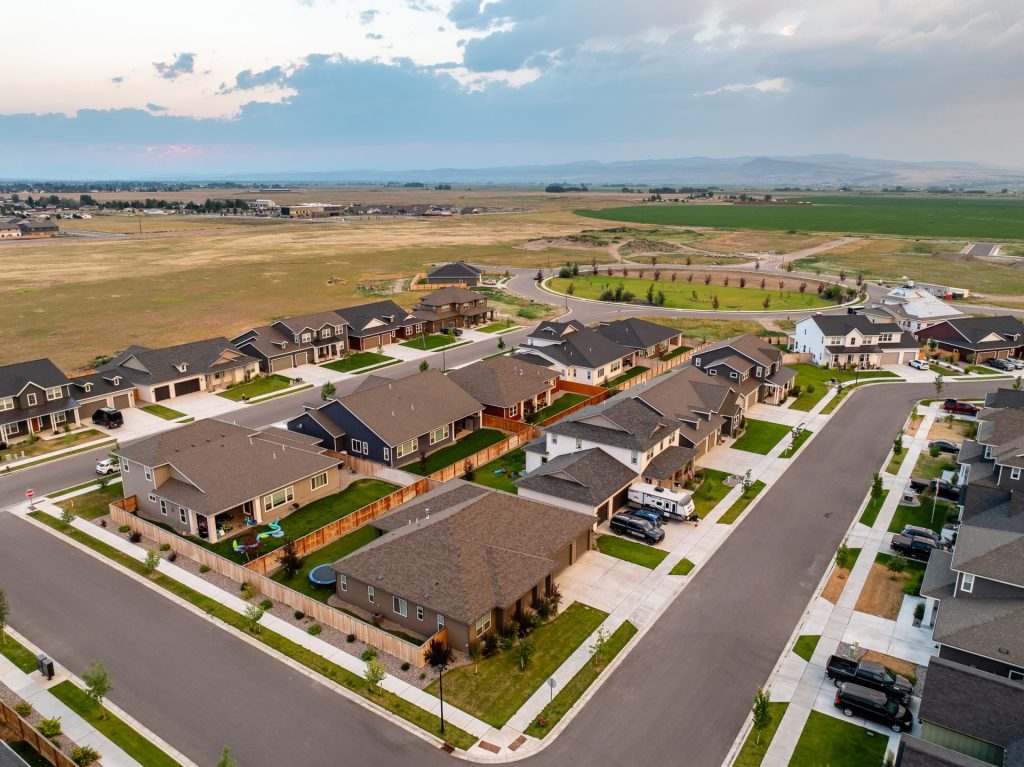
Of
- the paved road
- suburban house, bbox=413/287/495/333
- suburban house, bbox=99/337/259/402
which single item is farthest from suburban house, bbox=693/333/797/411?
suburban house, bbox=99/337/259/402

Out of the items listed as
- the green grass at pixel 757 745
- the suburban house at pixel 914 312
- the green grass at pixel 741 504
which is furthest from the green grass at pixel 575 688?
the suburban house at pixel 914 312

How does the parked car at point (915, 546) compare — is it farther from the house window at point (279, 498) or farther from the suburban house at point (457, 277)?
the suburban house at point (457, 277)

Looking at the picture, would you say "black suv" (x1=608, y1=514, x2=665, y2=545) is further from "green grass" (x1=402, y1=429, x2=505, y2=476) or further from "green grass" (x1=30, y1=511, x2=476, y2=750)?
"green grass" (x1=30, y1=511, x2=476, y2=750)

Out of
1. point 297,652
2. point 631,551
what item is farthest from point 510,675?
point 631,551

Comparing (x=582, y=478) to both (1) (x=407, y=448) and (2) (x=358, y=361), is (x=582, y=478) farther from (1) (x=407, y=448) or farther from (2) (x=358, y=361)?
(2) (x=358, y=361)

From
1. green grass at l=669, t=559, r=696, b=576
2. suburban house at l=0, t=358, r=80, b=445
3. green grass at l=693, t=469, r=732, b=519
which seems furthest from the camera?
suburban house at l=0, t=358, r=80, b=445

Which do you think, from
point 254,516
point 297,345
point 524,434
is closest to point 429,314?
point 297,345

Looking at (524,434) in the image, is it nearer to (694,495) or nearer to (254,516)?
(694,495)
